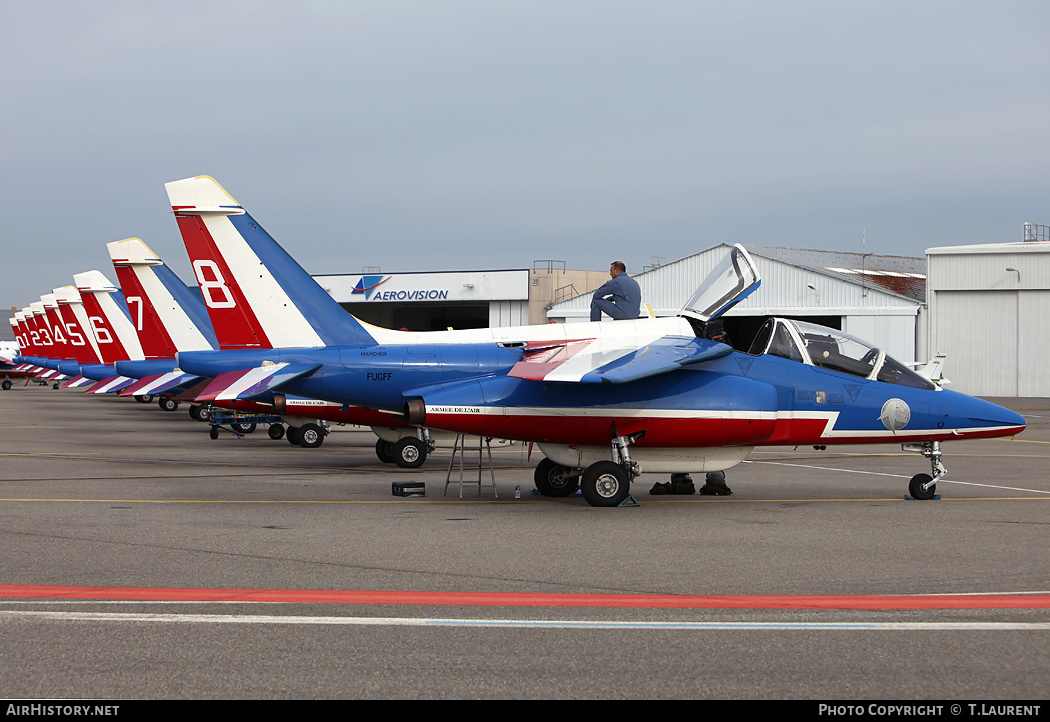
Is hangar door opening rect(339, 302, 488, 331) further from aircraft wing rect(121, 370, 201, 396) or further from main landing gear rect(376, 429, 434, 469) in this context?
main landing gear rect(376, 429, 434, 469)

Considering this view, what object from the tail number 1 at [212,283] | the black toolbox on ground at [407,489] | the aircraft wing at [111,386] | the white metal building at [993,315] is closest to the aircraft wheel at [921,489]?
the black toolbox on ground at [407,489]

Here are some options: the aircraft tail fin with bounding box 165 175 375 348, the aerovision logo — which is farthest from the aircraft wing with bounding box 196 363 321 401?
the aerovision logo

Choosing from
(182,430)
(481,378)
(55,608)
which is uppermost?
(481,378)

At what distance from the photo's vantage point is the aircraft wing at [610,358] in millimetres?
11602

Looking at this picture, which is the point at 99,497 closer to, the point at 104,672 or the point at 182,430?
the point at 104,672

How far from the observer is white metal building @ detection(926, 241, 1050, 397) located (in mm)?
42844

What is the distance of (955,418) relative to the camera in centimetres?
1306

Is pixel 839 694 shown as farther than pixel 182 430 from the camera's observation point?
No

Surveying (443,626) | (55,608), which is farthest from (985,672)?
(55,608)

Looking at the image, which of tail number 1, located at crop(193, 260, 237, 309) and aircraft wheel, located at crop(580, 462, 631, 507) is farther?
tail number 1, located at crop(193, 260, 237, 309)

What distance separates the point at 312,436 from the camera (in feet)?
77.7

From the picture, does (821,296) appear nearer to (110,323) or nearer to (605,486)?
(110,323)

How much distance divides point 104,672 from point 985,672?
4722 millimetres

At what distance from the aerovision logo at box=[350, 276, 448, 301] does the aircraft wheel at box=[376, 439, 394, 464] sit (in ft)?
133
